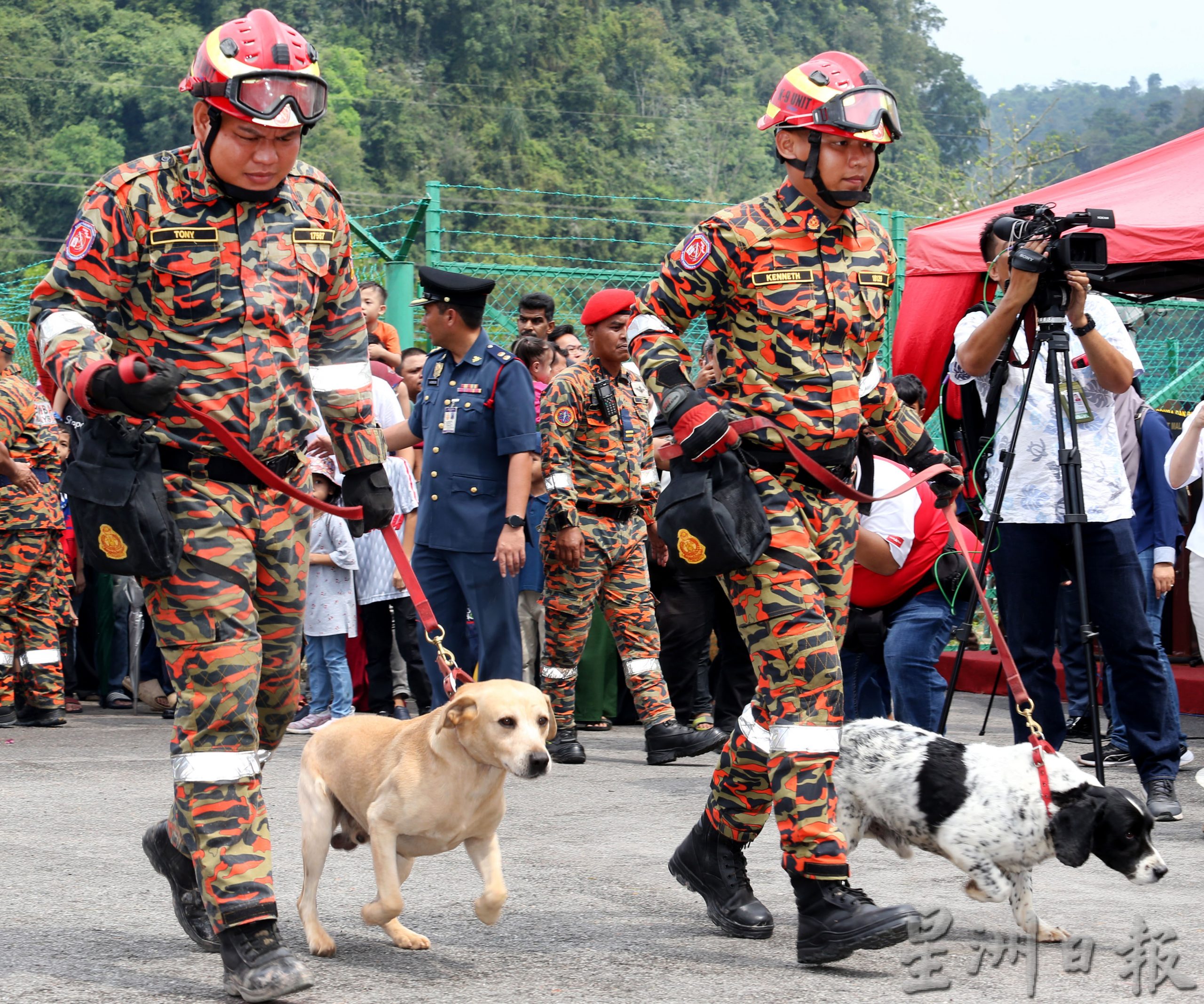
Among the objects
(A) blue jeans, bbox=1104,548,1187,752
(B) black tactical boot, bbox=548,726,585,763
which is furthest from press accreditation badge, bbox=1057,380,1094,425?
(B) black tactical boot, bbox=548,726,585,763

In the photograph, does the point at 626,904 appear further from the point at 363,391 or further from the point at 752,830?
the point at 363,391

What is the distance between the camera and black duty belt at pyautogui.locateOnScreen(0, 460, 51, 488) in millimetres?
9680

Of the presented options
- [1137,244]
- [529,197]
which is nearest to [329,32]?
[529,197]

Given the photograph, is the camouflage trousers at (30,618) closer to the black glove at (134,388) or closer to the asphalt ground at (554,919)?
the asphalt ground at (554,919)

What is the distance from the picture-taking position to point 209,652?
395 cm

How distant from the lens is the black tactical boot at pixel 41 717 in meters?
9.89

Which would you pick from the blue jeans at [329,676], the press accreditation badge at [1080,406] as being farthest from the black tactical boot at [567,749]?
the press accreditation badge at [1080,406]

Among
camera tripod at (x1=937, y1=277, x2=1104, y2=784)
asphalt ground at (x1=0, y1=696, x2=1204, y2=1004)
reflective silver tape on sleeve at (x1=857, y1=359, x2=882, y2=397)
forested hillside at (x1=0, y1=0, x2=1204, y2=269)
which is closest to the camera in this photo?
asphalt ground at (x1=0, y1=696, x2=1204, y2=1004)

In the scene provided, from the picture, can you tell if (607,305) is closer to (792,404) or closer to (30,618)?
(792,404)

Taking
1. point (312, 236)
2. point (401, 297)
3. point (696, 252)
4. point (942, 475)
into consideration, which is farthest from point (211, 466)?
point (401, 297)

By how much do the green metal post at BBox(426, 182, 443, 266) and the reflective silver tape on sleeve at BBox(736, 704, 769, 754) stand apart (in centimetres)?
704

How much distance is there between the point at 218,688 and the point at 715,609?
594cm

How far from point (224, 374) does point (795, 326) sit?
62.9 inches

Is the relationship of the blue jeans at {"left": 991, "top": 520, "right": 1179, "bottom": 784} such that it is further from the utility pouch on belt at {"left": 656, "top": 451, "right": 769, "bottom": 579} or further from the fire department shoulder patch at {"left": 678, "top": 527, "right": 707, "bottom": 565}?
the fire department shoulder patch at {"left": 678, "top": 527, "right": 707, "bottom": 565}
